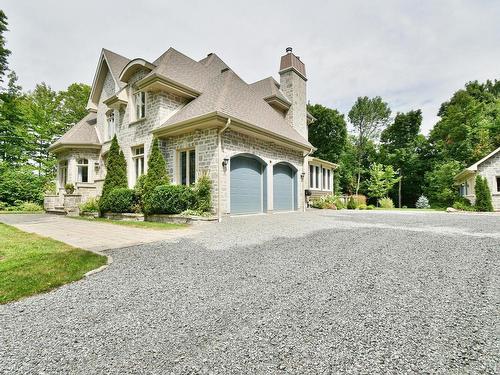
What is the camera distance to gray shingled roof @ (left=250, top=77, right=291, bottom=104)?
15.7m

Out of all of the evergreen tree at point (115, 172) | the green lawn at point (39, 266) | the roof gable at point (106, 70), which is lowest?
the green lawn at point (39, 266)

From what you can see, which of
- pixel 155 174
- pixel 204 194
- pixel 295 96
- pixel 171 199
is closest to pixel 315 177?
pixel 295 96

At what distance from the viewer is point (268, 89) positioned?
16.3m

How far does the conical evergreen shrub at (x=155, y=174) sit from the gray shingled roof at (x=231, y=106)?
1297 millimetres

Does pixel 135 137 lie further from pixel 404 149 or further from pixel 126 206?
pixel 404 149

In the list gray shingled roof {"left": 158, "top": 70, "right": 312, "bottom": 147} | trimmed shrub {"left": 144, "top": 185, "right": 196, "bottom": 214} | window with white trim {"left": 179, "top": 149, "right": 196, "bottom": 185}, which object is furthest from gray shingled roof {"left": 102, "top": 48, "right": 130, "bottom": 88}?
trimmed shrub {"left": 144, "top": 185, "right": 196, "bottom": 214}

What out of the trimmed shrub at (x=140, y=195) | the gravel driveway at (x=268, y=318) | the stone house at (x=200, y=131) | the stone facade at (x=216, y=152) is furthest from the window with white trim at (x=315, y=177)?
the gravel driveway at (x=268, y=318)

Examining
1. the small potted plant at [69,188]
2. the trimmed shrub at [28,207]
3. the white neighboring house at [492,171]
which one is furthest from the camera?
the trimmed shrub at [28,207]

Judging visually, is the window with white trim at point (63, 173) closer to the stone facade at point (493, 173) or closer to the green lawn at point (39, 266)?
the green lawn at point (39, 266)

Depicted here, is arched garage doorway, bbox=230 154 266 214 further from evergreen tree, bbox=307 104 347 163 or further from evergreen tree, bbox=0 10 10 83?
evergreen tree, bbox=307 104 347 163

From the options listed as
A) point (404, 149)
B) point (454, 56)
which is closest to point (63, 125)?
point (454, 56)

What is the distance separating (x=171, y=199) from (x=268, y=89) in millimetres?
10761

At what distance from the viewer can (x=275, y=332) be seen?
2.02 metres

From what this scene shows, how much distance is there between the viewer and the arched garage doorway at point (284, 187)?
12906mm
